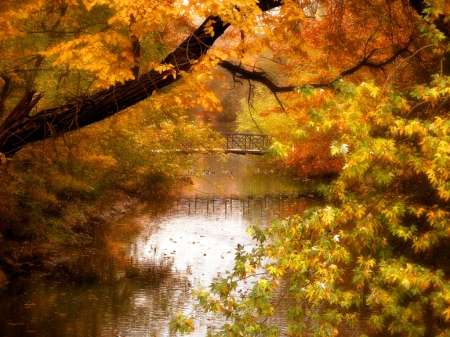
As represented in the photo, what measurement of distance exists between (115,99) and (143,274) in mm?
9766

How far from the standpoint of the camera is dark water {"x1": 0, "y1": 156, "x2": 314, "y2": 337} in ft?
37.7

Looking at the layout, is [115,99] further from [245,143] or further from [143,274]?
[245,143]

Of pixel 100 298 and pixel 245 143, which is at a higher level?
pixel 245 143

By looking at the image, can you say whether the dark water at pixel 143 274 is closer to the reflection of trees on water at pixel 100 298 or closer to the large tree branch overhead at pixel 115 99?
the reflection of trees on water at pixel 100 298

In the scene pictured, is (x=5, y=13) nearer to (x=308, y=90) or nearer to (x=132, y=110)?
(x=308, y=90)

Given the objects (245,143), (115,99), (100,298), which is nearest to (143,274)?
(100,298)

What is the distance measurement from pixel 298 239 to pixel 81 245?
1291cm

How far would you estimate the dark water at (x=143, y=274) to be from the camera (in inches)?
452

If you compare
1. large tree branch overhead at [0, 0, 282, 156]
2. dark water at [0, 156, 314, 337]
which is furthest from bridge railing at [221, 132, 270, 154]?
large tree branch overhead at [0, 0, 282, 156]

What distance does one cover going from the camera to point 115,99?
5832 millimetres

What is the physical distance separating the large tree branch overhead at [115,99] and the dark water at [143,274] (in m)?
5.76

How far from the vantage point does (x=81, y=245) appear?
17391 mm

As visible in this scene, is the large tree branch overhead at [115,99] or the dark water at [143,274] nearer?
the large tree branch overhead at [115,99]

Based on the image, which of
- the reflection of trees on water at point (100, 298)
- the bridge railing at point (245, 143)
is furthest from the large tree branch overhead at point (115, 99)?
the bridge railing at point (245, 143)
